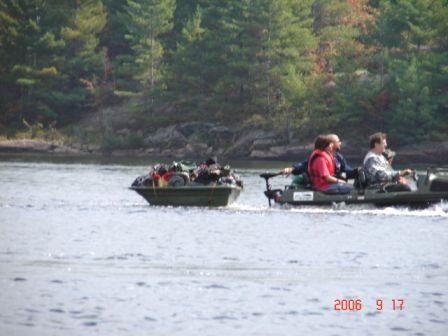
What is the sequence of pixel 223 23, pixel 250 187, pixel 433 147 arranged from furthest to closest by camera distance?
1. pixel 223 23
2. pixel 433 147
3. pixel 250 187

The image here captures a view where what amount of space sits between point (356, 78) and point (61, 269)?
62.0 meters

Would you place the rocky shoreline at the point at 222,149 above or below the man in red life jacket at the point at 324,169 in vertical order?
above

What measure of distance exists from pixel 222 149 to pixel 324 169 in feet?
185

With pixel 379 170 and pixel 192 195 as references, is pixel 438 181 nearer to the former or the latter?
pixel 379 170

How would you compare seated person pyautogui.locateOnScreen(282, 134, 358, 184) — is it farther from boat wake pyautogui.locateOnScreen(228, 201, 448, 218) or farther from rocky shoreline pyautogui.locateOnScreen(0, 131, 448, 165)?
rocky shoreline pyautogui.locateOnScreen(0, 131, 448, 165)

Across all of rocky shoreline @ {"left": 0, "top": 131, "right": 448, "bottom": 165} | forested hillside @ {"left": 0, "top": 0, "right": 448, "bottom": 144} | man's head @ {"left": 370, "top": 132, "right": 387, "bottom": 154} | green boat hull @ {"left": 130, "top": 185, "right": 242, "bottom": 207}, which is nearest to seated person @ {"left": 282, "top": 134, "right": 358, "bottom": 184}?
man's head @ {"left": 370, "top": 132, "right": 387, "bottom": 154}

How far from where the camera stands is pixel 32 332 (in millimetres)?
17438

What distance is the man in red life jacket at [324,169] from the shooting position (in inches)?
1284

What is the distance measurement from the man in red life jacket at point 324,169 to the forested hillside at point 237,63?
45298 millimetres

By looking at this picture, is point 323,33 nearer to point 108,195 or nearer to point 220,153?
point 220,153

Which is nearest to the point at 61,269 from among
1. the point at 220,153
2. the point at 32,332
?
the point at 32,332

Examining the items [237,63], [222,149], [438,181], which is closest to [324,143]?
[438,181]

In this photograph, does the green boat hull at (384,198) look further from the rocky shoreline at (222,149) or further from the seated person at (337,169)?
the rocky shoreline at (222,149)

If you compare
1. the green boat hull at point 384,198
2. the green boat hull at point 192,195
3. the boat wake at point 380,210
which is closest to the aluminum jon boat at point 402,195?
the green boat hull at point 384,198
